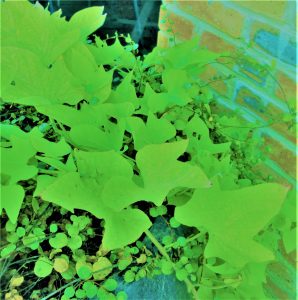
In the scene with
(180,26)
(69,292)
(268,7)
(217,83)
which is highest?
(268,7)

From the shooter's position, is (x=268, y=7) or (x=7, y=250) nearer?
(x=7, y=250)

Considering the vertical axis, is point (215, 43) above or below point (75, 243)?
above

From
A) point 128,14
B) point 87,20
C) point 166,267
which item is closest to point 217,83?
point 87,20

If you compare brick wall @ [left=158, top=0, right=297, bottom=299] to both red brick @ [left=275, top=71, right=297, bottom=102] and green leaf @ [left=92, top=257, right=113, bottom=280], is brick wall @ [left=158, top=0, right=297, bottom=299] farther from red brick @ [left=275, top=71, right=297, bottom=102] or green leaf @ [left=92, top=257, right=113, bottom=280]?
green leaf @ [left=92, top=257, right=113, bottom=280]

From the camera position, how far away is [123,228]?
455mm

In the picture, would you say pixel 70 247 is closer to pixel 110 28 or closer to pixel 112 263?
pixel 112 263

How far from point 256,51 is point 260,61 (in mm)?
28

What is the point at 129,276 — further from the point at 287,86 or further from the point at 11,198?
the point at 287,86

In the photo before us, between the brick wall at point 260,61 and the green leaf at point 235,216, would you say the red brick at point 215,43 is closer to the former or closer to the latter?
the brick wall at point 260,61

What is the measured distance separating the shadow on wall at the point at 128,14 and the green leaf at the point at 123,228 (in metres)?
1.44

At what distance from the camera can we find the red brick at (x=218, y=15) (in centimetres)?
93

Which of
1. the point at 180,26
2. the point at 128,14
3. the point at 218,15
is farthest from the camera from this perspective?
the point at 128,14

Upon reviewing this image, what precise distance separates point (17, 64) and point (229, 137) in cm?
45

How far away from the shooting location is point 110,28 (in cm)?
180
